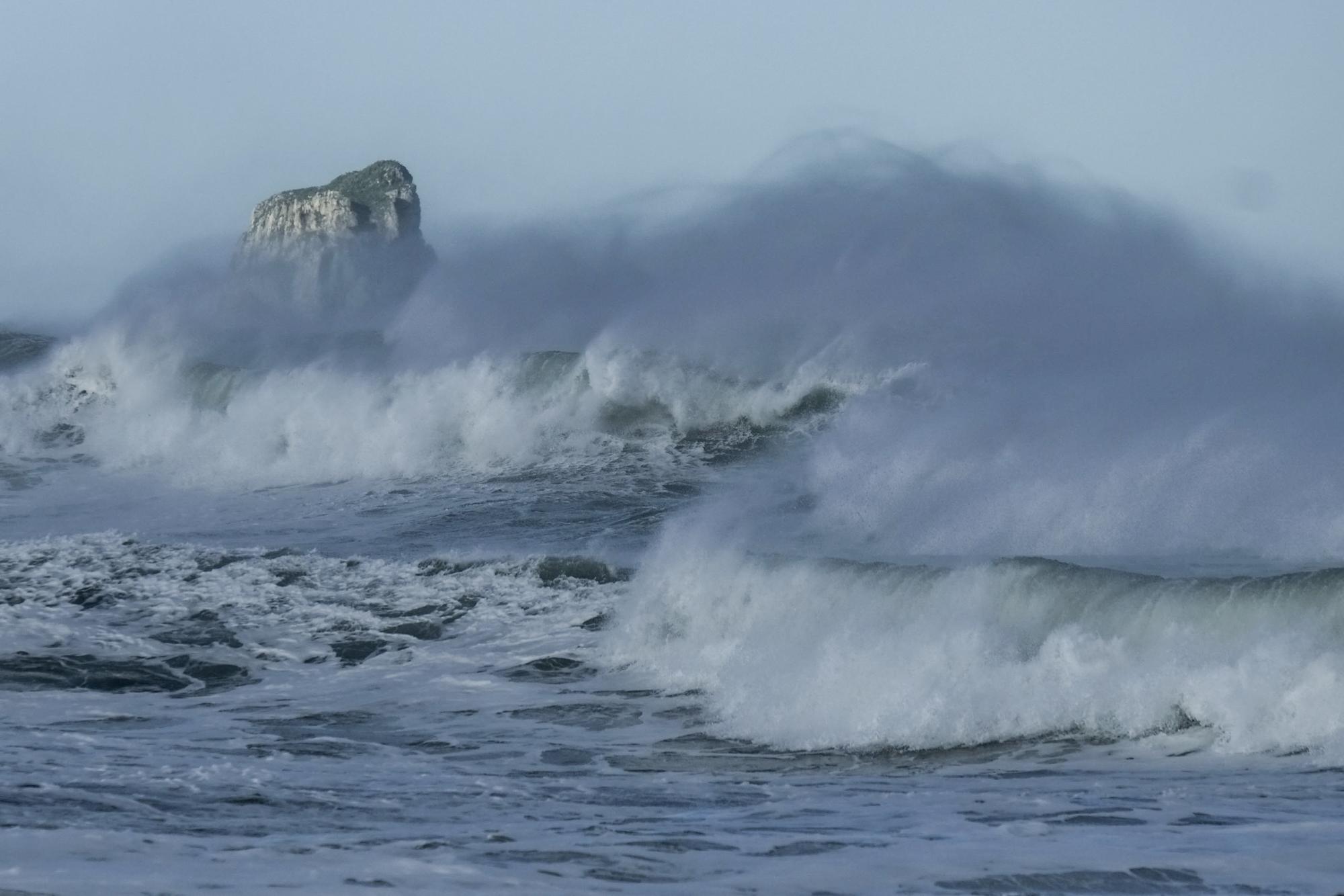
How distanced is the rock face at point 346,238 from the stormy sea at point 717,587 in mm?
41018

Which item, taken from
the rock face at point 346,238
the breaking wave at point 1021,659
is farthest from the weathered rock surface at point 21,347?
the breaking wave at point 1021,659

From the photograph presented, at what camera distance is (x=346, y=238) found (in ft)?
281

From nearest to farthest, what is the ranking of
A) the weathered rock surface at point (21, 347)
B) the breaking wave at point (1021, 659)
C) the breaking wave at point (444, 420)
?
the breaking wave at point (1021, 659), the breaking wave at point (444, 420), the weathered rock surface at point (21, 347)

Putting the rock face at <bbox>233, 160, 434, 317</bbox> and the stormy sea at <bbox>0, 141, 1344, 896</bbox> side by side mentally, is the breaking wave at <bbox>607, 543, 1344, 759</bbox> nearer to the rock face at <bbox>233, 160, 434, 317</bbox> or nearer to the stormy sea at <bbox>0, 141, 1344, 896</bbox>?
the stormy sea at <bbox>0, 141, 1344, 896</bbox>

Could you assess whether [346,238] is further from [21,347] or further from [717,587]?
[717,587]

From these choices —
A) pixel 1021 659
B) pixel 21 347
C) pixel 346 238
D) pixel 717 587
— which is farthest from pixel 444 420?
pixel 346 238

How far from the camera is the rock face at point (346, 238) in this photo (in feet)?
266

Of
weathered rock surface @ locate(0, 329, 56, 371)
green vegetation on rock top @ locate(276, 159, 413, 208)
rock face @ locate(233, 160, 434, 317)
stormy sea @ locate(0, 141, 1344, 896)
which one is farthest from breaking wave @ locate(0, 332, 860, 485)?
green vegetation on rock top @ locate(276, 159, 413, 208)

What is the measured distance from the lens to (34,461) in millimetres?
31531

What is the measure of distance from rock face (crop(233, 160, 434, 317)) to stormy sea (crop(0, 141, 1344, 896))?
135 feet

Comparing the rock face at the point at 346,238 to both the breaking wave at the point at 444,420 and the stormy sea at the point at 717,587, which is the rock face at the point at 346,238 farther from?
the breaking wave at the point at 444,420

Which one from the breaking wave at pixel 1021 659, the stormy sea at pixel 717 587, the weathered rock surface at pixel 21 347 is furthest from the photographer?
the weathered rock surface at pixel 21 347

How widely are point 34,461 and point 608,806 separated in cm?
2571

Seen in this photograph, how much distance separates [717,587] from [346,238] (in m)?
73.5
